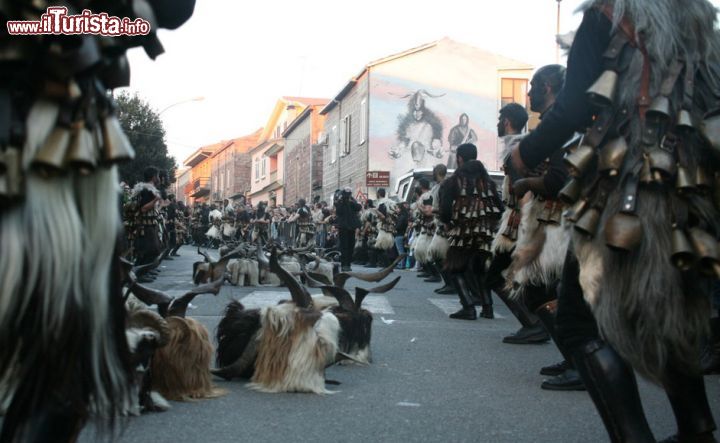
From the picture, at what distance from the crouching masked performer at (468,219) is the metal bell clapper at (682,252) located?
636cm

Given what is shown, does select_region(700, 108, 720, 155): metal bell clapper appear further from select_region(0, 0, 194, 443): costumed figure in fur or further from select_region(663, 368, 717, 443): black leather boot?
select_region(0, 0, 194, 443): costumed figure in fur

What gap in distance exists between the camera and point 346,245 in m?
19.0

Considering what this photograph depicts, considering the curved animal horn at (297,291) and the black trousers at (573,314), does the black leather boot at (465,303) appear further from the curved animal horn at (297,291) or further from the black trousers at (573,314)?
the black trousers at (573,314)

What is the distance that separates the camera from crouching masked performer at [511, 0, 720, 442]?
2.73 meters

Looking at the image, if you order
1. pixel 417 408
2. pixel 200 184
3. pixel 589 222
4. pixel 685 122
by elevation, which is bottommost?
pixel 417 408

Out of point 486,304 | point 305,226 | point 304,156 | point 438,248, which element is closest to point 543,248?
point 486,304

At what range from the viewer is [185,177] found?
149875 millimetres

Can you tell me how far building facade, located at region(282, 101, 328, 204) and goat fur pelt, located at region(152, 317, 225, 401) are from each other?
52.5 m

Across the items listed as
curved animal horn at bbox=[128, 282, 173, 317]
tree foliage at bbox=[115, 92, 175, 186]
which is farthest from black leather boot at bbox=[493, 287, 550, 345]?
tree foliage at bbox=[115, 92, 175, 186]

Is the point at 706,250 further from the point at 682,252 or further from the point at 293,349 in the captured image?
the point at 293,349

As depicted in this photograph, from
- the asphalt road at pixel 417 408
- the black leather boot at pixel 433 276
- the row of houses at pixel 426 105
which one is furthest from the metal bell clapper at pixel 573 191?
the row of houses at pixel 426 105

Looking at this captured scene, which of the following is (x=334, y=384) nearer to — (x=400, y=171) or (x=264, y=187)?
(x=400, y=171)

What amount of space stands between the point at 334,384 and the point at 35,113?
3.48 metres
